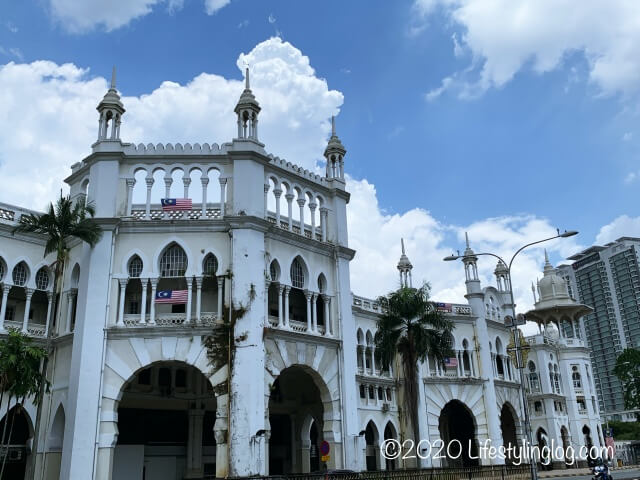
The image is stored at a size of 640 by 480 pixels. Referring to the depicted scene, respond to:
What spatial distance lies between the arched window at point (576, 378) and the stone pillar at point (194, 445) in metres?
46.7

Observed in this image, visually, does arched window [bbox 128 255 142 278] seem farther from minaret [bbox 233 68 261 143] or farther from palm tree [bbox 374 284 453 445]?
palm tree [bbox 374 284 453 445]

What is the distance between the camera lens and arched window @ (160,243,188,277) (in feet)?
107

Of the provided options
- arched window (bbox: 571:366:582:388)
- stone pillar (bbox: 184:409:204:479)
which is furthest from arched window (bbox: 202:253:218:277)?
arched window (bbox: 571:366:582:388)

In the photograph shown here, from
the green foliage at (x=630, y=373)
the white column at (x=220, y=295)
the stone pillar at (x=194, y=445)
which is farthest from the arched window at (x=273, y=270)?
the green foliage at (x=630, y=373)

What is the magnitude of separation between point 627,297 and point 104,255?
10663cm

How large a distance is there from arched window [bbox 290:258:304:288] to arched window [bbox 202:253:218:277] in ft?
16.3

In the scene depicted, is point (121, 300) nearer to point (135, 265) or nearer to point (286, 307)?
point (135, 265)

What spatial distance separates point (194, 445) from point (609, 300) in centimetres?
9966

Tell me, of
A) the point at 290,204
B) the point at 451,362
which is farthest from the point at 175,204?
the point at 451,362

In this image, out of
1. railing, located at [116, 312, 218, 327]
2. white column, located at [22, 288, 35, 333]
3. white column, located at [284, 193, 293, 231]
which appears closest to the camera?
railing, located at [116, 312, 218, 327]

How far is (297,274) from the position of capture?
36062mm

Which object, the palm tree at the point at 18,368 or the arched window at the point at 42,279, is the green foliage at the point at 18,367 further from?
the arched window at the point at 42,279

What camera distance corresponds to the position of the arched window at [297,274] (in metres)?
35.7

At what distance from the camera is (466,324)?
182 feet
